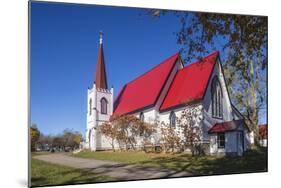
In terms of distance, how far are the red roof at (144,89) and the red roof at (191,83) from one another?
208 mm

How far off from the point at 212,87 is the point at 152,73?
Answer: 1146 mm

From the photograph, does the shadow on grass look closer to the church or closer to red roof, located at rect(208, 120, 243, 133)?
the church

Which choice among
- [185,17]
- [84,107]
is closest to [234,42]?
[185,17]

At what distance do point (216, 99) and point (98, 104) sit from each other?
Result: 80.8 inches

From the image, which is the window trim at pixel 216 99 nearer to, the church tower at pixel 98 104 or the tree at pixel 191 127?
the tree at pixel 191 127

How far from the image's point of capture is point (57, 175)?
19.6 ft

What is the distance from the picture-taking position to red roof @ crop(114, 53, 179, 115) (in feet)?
20.9

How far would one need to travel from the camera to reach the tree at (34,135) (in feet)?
19.1

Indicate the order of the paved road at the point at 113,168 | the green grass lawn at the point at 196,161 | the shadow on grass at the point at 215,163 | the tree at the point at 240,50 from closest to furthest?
the paved road at the point at 113,168, the green grass lawn at the point at 196,161, the shadow on grass at the point at 215,163, the tree at the point at 240,50

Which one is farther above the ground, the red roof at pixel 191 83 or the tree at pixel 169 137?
the red roof at pixel 191 83

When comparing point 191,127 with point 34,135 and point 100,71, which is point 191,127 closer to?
point 100,71

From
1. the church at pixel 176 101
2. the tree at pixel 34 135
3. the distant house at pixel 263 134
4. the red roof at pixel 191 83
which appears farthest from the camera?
the distant house at pixel 263 134

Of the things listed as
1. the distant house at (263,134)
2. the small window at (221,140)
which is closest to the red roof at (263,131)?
Result: the distant house at (263,134)
